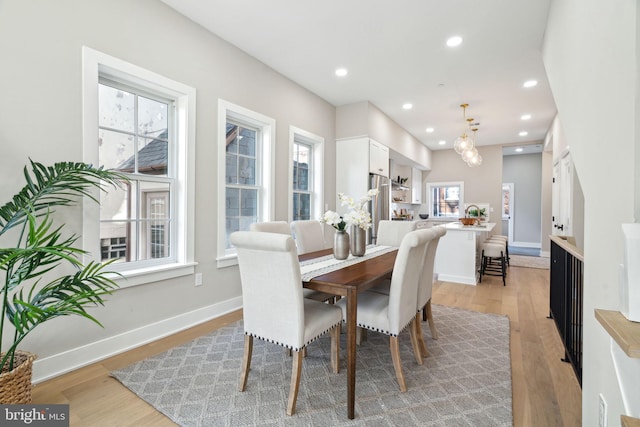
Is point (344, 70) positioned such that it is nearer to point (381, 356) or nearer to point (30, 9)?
point (30, 9)

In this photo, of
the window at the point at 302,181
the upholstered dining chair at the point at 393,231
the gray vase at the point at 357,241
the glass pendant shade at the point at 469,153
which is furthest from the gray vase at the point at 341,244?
the glass pendant shade at the point at 469,153

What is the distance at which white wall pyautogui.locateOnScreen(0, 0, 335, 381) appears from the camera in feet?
6.11

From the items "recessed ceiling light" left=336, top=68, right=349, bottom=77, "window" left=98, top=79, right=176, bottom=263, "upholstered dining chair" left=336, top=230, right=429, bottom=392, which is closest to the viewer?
"upholstered dining chair" left=336, top=230, right=429, bottom=392

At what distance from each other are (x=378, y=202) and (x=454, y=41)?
9.22 ft

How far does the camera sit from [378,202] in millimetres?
5418

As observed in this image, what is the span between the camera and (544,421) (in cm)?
164

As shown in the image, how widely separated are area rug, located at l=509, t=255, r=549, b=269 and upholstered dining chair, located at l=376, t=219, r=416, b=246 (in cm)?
431

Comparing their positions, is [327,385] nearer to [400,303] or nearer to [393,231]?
[400,303]

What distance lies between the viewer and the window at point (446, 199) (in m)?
8.63

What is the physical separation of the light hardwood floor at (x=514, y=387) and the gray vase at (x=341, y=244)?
1.41m

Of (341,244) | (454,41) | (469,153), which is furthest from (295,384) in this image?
(469,153)

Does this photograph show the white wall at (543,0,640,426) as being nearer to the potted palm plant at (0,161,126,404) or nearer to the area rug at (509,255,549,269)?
the potted palm plant at (0,161,126,404)

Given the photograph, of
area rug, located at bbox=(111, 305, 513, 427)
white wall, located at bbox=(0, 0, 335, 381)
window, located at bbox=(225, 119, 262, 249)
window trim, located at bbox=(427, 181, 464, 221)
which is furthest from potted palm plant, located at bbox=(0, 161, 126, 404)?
window trim, located at bbox=(427, 181, 464, 221)

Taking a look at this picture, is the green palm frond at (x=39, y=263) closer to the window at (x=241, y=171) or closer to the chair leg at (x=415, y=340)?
the window at (x=241, y=171)
